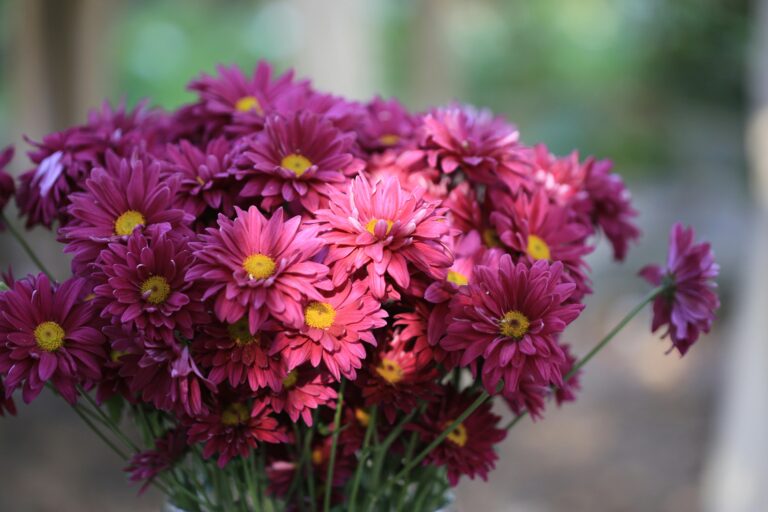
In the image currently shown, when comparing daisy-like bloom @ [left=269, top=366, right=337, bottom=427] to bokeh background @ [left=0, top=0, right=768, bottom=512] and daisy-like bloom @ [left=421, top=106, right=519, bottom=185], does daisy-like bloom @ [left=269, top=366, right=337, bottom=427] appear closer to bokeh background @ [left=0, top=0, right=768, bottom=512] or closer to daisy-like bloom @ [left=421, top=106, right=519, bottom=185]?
daisy-like bloom @ [left=421, top=106, right=519, bottom=185]

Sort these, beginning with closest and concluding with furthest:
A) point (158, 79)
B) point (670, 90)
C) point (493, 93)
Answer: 1. point (670, 90)
2. point (158, 79)
3. point (493, 93)

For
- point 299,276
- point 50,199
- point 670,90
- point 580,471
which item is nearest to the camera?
point 299,276

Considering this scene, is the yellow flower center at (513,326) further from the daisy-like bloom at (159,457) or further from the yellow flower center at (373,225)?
the daisy-like bloom at (159,457)

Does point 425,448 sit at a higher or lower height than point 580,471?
higher

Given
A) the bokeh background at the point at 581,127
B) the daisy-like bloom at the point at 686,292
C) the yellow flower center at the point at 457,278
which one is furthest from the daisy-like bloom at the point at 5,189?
the bokeh background at the point at 581,127

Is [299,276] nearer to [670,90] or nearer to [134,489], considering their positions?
[134,489]

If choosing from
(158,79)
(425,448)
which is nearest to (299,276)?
(425,448)

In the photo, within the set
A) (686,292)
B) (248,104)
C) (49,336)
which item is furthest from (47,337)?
(686,292)
